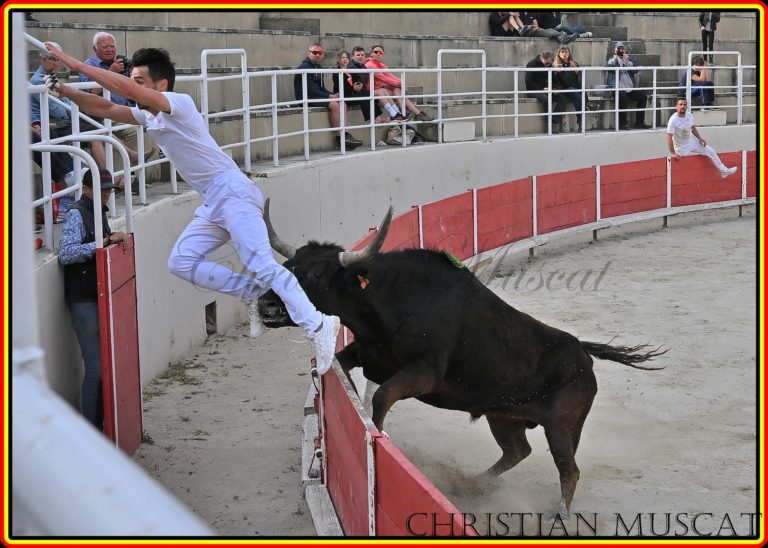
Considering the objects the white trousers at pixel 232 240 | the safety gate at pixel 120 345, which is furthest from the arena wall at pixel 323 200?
the white trousers at pixel 232 240

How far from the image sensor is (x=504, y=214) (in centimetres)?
1190

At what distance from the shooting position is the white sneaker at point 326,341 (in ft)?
14.7

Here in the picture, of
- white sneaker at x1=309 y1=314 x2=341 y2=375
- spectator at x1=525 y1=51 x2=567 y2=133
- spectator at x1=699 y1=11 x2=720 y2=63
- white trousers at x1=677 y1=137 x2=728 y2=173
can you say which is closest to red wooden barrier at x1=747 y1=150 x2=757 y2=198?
white trousers at x1=677 y1=137 x2=728 y2=173

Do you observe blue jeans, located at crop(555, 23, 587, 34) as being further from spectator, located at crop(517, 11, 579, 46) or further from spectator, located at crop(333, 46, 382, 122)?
spectator, located at crop(333, 46, 382, 122)

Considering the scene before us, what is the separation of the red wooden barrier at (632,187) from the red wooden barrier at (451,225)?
2.81m

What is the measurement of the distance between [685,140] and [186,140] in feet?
36.8

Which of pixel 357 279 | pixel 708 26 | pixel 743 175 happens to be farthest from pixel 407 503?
pixel 708 26

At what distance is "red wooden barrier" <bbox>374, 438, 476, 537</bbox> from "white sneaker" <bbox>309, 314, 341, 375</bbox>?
3.07ft

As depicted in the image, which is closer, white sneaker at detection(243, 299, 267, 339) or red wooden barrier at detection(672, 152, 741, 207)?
white sneaker at detection(243, 299, 267, 339)

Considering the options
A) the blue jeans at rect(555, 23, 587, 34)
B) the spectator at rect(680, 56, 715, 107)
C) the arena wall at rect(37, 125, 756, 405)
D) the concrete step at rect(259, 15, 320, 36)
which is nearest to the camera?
the arena wall at rect(37, 125, 756, 405)

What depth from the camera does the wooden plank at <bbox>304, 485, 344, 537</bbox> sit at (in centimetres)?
439

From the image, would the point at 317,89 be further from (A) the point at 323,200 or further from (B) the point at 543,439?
(B) the point at 543,439

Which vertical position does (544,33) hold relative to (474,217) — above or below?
above

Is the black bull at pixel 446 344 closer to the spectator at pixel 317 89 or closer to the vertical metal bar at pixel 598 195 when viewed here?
the spectator at pixel 317 89
